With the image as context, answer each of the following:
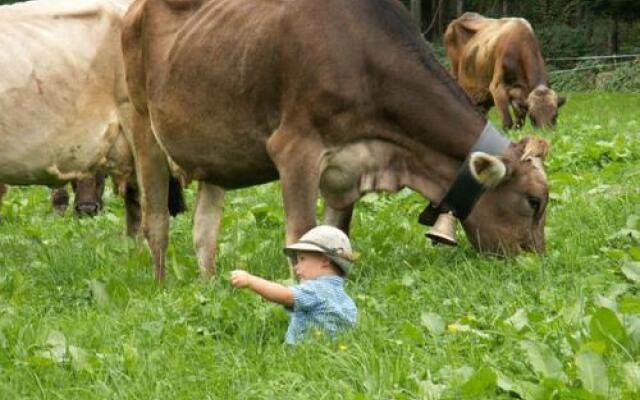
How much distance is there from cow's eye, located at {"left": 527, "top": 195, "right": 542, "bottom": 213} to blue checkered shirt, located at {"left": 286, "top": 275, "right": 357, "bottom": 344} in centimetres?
206

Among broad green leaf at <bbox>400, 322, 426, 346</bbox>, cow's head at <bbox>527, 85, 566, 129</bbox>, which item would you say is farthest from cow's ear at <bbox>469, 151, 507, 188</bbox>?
cow's head at <bbox>527, 85, 566, 129</bbox>

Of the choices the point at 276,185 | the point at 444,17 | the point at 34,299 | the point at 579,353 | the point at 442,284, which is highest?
the point at 579,353

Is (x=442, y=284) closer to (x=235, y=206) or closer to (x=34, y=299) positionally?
(x=34, y=299)

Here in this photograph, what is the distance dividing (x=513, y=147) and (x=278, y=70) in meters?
1.46

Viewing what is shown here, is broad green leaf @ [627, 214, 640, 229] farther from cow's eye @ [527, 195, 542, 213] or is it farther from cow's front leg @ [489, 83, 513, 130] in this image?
cow's front leg @ [489, 83, 513, 130]

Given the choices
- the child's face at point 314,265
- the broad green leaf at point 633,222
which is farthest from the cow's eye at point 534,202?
the child's face at point 314,265

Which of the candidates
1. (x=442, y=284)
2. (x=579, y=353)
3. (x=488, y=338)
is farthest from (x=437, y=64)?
(x=579, y=353)

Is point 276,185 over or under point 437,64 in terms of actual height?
under

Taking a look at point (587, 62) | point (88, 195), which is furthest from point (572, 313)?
point (587, 62)

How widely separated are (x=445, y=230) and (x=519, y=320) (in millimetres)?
2115

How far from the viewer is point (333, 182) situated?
7121 mm

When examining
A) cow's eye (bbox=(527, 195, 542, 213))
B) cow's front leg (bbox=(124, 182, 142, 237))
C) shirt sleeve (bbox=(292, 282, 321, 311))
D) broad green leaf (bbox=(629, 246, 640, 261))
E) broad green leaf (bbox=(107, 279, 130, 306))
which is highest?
shirt sleeve (bbox=(292, 282, 321, 311))

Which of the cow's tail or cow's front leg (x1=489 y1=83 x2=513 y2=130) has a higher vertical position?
the cow's tail

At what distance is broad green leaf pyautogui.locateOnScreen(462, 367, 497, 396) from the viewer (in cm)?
405
